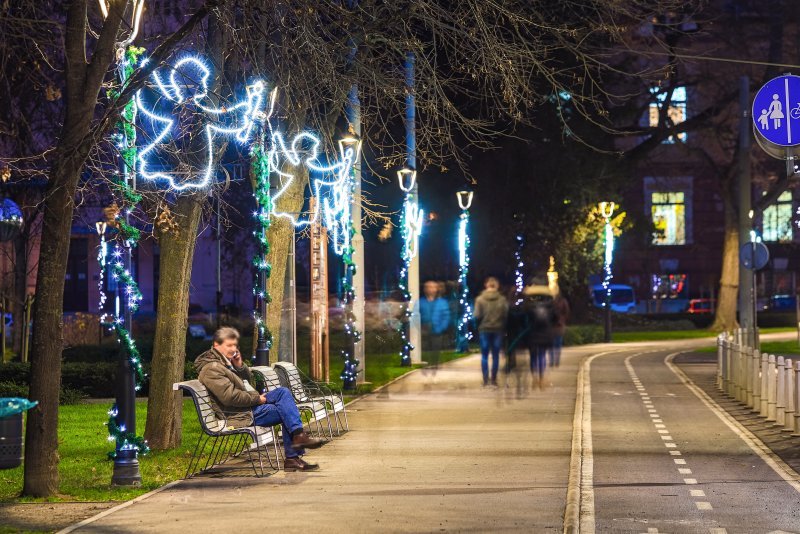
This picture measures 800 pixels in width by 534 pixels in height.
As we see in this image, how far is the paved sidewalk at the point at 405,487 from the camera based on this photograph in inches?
419

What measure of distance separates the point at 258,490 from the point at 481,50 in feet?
17.6

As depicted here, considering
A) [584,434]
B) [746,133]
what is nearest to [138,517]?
[584,434]

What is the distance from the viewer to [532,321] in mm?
22812

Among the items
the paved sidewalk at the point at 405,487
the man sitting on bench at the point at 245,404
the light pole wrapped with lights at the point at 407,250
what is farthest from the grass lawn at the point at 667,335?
the man sitting on bench at the point at 245,404

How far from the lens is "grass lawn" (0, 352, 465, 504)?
12.8 metres

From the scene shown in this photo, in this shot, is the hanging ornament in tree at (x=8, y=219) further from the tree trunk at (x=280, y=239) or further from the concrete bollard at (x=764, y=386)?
the concrete bollard at (x=764, y=386)

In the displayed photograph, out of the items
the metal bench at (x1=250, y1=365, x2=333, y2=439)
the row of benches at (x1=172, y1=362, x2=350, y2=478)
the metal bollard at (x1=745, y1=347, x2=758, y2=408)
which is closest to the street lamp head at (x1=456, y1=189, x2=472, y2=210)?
the metal bollard at (x1=745, y1=347, x2=758, y2=408)

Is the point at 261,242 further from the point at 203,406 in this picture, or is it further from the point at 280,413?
the point at 203,406

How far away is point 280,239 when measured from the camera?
69.6 ft

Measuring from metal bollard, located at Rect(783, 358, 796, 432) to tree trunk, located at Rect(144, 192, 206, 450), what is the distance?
27.7ft

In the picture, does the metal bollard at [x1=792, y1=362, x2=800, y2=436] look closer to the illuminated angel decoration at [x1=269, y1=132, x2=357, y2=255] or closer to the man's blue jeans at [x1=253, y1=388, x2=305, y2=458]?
the illuminated angel decoration at [x1=269, y1=132, x2=357, y2=255]

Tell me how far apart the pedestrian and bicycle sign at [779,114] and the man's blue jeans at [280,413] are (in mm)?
7943

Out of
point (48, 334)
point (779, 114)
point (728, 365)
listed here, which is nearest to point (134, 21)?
point (48, 334)

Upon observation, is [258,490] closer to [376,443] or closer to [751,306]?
[376,443]
